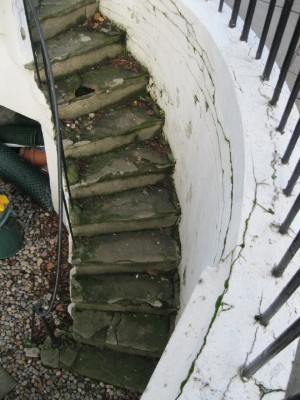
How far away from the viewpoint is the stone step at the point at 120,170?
4.13 meters

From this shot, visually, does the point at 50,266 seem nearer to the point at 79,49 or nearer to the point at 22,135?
the point at 22,135

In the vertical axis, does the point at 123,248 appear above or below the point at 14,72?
below

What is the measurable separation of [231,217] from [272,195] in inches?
10.0

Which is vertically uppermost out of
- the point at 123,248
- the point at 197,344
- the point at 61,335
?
the point at 197,344

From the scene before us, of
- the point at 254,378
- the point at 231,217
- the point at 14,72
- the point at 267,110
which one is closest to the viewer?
the point at 254,378

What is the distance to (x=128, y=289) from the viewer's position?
4211mm

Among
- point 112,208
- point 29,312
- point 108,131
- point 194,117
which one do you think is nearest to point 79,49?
point 108,131

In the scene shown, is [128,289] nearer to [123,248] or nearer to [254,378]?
[123,248]

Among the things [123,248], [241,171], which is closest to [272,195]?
[241,171]

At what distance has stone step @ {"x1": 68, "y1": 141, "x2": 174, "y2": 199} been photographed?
413 cm

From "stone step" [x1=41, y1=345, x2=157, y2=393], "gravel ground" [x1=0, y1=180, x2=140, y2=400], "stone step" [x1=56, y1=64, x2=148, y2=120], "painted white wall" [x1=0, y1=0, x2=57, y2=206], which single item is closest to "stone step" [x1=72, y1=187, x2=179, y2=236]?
"painted white wall" [x1=0, y1=0, x2=57, y2=206]

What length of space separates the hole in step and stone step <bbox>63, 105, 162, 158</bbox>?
25 cm

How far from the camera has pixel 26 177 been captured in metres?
5.64

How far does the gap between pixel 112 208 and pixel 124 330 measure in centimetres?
127
